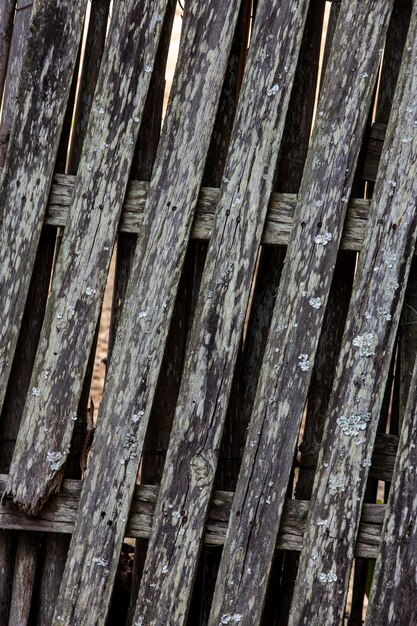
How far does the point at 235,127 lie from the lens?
2119 mm

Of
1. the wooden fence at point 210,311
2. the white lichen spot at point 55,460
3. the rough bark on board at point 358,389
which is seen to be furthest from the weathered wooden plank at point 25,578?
the rough bark on board at point 358,389

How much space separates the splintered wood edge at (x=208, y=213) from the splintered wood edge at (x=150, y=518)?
77 centimetres

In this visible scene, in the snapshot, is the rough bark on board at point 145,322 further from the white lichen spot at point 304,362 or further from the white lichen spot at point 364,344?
the white lichen spot at point 364,344

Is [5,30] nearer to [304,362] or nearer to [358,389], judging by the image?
[304,362]

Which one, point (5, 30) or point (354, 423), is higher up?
point (5, 30)

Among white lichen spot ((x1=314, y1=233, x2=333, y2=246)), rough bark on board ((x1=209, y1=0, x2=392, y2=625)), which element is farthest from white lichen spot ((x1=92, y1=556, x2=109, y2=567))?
white lichen spot ((x1=314, y1=233, x2=333, y2=246))

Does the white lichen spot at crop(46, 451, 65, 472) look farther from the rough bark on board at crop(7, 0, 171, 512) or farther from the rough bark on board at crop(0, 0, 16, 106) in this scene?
the rough bark on board at crop(0, 0, 16, 106)

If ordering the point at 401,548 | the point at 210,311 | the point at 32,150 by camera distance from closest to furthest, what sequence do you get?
the point at 401,548, the point at 210,311, the point at 32,150

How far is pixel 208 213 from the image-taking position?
2.14 metres

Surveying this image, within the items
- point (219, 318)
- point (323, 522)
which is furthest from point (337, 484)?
point (219, 318)

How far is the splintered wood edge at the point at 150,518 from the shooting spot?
2.04 m

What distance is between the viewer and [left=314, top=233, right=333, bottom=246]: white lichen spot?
6.75ft

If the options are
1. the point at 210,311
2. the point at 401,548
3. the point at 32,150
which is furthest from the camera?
the point at 32,150

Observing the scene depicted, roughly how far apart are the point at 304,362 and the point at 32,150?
3.51 feet
